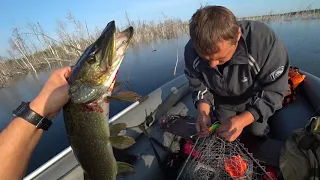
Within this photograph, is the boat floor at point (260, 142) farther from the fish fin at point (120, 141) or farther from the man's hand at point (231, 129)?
the fish fin at point (120, 141)

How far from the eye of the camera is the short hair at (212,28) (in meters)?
1.96

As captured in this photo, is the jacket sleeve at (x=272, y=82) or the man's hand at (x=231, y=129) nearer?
the man's hand at (x=231, y=129)

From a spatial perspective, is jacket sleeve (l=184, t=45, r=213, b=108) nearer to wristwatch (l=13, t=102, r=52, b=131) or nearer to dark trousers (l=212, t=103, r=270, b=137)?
dark trousers (l=212, t=103, r=270, b=137)

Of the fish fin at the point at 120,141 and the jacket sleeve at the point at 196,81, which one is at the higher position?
the fish fin at the point at 120,141

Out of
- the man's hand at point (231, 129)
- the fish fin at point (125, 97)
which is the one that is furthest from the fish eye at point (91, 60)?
the man's hand at point (231, 129)

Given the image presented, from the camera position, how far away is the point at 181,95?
420cm

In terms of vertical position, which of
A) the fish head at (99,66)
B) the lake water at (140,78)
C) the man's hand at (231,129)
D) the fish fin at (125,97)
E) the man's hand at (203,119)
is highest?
the fish head at (99,66)

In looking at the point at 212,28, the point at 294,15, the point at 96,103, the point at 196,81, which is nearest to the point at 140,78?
the point at 196,81

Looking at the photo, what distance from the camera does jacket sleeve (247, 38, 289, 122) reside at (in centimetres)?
235

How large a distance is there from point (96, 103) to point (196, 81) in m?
1.75

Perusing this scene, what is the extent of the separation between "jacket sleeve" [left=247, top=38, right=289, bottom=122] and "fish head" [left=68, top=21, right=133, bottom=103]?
1.64m

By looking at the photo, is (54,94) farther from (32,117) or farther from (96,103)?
(96,103)

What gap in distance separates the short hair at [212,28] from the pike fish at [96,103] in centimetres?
94

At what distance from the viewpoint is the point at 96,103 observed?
1.35 meters
